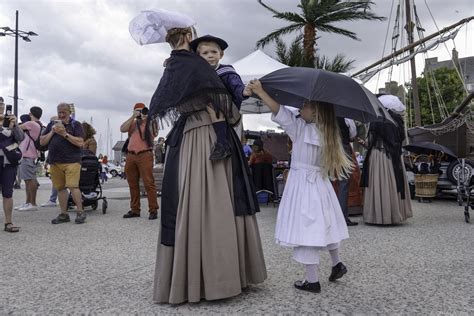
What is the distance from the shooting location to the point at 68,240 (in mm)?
5406

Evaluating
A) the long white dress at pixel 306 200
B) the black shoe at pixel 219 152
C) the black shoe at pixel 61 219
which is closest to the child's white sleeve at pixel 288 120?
the long white dress at pixel 306 200

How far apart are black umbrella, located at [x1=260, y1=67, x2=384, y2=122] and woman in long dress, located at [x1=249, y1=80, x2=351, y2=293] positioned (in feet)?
0.47

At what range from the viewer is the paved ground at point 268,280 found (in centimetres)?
299

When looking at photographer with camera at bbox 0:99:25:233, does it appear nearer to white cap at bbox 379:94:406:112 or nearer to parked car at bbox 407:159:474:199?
white cap at bbox 379:94:406:112

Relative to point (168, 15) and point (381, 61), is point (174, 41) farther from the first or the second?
point (381, 61)

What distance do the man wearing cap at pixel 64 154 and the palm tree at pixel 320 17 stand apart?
10.9 m

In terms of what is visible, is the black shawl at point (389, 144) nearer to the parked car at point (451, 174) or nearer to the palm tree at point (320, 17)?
the parked car at point (451, 174)

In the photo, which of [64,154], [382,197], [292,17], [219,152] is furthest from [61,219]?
[292,17]

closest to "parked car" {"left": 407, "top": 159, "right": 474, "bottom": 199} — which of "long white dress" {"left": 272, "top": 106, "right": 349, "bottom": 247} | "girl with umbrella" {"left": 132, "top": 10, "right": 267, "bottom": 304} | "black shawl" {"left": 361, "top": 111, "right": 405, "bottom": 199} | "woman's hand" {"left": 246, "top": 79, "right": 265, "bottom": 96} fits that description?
"black shawl" {"left": 361, "top": 111, "right": 405, "bottom": 199}

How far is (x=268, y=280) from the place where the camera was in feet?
11.9

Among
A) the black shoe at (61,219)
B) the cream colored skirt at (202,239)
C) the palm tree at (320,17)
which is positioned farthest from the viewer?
the palm tree at (320,17)

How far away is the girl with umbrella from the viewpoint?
2.96 m

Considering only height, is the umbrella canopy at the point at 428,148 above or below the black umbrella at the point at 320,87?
below

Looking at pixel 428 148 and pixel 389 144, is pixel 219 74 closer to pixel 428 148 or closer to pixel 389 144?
pixel 389 144
